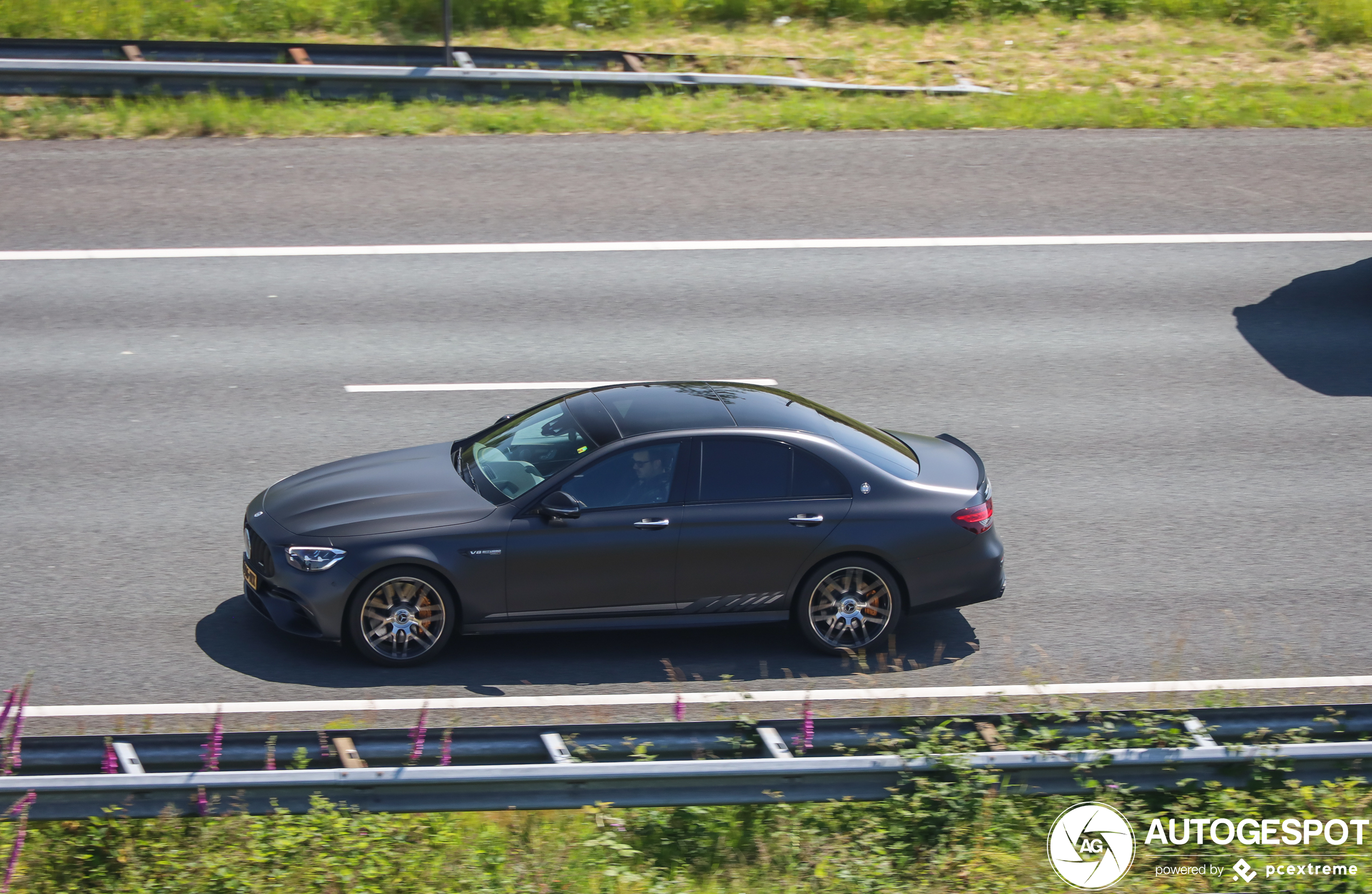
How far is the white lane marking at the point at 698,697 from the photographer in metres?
7.30

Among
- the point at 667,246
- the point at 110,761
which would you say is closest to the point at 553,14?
the point at 667,246

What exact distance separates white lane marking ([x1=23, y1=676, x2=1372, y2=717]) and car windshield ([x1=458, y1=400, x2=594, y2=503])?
1240mm

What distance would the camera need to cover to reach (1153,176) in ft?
53.9

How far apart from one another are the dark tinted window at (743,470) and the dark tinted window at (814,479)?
1.9 inches


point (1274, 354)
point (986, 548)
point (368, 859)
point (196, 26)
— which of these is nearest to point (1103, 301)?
point (1274, 354)

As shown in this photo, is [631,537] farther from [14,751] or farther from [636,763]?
[14,751]

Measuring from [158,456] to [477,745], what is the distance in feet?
18.1

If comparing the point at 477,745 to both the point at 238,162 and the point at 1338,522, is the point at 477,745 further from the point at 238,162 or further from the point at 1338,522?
the point at 238,162

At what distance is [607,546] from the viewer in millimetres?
7945

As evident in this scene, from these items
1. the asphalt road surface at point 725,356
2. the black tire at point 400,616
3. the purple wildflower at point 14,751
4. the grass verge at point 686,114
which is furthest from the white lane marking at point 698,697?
the grass verge at point 686,114

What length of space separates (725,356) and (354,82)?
7923 mm

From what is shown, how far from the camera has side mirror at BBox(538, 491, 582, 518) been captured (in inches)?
311

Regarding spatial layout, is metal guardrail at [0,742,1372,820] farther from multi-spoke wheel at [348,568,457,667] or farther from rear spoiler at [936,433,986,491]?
rear spoiler at [936,433,986,491]

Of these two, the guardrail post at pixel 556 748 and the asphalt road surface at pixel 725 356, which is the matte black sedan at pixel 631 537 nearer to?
the asphalt road surface at pixel 725 356
